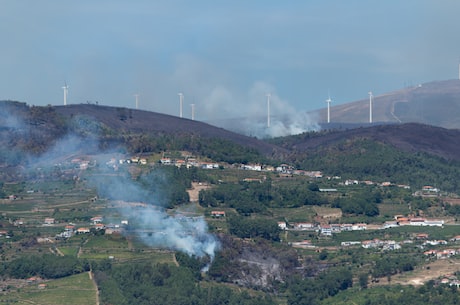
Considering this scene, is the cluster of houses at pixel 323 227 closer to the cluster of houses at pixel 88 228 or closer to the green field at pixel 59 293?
the cluster of houses at pixel 88 228

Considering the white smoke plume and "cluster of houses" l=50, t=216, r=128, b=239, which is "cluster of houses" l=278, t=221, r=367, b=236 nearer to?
A: the white smoke plume

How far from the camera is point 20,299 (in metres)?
76.8

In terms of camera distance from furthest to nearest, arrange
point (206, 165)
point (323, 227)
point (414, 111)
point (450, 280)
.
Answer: point (414, 111) → point (206, 165) → point (323, 227) → point (450, 280)

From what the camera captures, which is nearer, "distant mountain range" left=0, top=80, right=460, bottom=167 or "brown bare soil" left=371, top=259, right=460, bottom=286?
"brown bare soil" left=371, top=259, right=460, bottom=286

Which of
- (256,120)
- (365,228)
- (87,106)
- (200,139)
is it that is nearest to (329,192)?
(365,228)

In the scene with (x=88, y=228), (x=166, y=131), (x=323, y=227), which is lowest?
(x=323, y=227)

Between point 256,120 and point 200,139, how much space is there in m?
61.5

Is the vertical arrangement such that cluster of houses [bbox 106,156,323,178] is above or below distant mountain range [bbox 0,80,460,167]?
below

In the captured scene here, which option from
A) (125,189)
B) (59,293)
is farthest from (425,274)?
(125,189)

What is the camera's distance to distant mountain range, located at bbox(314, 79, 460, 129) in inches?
7234

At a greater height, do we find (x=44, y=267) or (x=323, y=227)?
(x=323, y=227)

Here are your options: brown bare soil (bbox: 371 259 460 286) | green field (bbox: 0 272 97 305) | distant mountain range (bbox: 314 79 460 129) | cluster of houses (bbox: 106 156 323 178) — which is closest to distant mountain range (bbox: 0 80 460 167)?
cluster of houses (bbox: 106 156 323 178)

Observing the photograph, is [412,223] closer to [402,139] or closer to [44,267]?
[44,267]

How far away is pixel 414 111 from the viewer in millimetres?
189000
